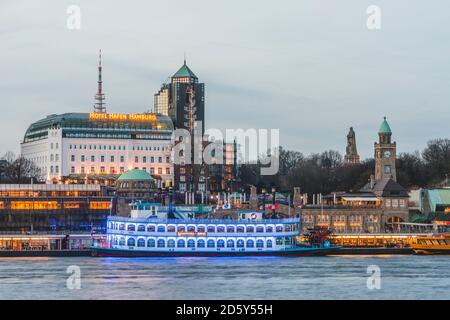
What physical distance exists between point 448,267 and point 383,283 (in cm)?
1852

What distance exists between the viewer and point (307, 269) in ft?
A: 387

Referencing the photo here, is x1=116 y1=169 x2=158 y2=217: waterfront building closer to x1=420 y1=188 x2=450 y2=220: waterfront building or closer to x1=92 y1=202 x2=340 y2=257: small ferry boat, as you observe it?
x1=420 y1=188 x2=450 y2=220: waterfront building

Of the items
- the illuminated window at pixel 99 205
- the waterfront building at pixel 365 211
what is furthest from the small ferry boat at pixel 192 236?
the illuminated window at pixel 99 205

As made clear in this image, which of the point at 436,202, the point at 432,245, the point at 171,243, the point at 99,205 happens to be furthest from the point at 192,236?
the point at 436,202

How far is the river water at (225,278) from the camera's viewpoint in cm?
9762

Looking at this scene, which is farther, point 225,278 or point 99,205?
point 99,205

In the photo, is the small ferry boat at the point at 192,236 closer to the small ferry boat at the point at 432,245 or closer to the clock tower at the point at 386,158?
the small ferry boat at the point at 432,245

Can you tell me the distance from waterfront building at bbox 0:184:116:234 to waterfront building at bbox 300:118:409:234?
27.4 metres

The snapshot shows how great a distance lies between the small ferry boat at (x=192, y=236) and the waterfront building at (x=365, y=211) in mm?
30067

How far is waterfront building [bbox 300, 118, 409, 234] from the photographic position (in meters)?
173

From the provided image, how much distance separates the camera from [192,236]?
451 feet

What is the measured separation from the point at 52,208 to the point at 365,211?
4187cm

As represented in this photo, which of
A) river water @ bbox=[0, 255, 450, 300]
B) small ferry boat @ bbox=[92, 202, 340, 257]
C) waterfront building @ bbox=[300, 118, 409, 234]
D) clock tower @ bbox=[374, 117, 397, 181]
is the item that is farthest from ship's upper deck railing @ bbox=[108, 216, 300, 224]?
clock tower @ bbox=[374, 117, 397, 181]

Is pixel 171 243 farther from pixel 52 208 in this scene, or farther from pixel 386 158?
pixel 386 158
